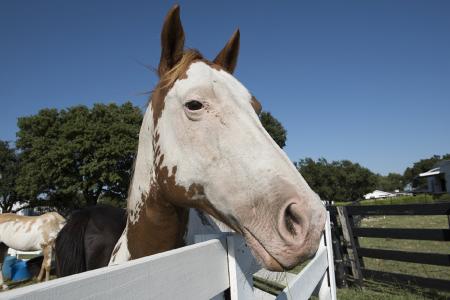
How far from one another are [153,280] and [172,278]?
0.10 m

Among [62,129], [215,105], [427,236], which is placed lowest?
[427,236]

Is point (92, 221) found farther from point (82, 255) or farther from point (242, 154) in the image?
point (242, 154)

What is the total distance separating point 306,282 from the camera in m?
2.56

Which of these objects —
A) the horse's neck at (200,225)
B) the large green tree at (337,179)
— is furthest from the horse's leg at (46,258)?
the large green tree at (337,179)

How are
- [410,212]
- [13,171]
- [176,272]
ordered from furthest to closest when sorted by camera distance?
1. [13,171]
2. [410,212]
3. [176,272]

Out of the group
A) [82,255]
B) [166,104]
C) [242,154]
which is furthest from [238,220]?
[82,255]

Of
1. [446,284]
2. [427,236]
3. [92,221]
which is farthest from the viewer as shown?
[427,236]

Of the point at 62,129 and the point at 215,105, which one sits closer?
the point at 215,105

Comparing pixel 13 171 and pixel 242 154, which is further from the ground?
pixel 13 171

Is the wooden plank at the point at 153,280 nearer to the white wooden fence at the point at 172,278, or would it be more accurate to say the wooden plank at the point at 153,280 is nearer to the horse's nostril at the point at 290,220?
the white wooden fence at the point at 172,278

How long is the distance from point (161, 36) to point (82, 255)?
2.60 metres

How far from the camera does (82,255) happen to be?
3.45 metres

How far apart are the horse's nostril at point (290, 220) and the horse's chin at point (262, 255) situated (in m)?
0.14

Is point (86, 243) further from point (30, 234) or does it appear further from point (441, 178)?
point (441, 178)
